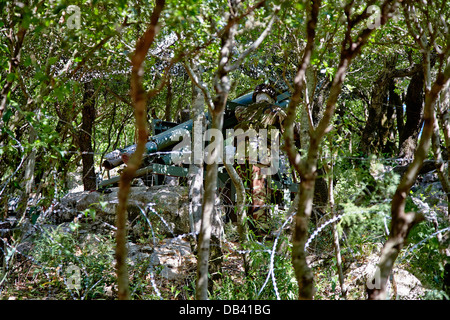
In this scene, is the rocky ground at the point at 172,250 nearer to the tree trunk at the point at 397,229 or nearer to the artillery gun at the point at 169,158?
the artillery gun at the point at 169,158

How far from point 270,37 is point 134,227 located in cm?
382

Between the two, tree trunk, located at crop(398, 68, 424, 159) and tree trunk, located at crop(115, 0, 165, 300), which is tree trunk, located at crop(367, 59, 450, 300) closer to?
tree trunk, located at crop(115, 0, 165, 300)

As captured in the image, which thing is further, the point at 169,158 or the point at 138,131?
the point at 169,158

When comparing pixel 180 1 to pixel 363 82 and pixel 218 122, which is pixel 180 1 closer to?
pixel 218 122

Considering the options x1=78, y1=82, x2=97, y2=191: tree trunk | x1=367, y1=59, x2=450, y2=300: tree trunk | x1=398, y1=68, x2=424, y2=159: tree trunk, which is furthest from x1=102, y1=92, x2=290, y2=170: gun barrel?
x1=367, y1=59, x2=450, y2=300: tree trunk

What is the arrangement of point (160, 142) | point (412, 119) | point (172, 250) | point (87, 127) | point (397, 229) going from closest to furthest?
point (397, 229), point (172, 250), point (412, 119), point (160, 142), point (87, 127)

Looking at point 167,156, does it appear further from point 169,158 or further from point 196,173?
point 196,173

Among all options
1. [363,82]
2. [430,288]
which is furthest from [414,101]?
[430,288]

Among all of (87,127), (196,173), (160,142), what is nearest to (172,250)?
(196,173)

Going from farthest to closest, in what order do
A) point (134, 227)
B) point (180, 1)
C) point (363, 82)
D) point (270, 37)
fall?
point (363, 82)
point (134, 227)
point (270, 37)
point (180, 1)

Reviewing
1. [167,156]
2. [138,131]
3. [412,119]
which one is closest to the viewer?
[138,131]

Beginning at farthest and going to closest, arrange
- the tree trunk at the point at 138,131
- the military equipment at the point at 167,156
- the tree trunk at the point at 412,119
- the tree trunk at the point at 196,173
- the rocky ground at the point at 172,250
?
1. the military equipment at the point at 167,156
2. the tree trunk at the point at 412,119
3. the tree trunk at the point at 196,173
4. the rocky ground at the point at 172,250
5. the tree trunk at the point at 138,131

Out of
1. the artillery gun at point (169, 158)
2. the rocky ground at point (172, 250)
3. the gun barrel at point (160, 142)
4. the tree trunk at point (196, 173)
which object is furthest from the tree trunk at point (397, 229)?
the gun barrel at point (160, 142)

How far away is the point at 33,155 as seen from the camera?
232 inches
